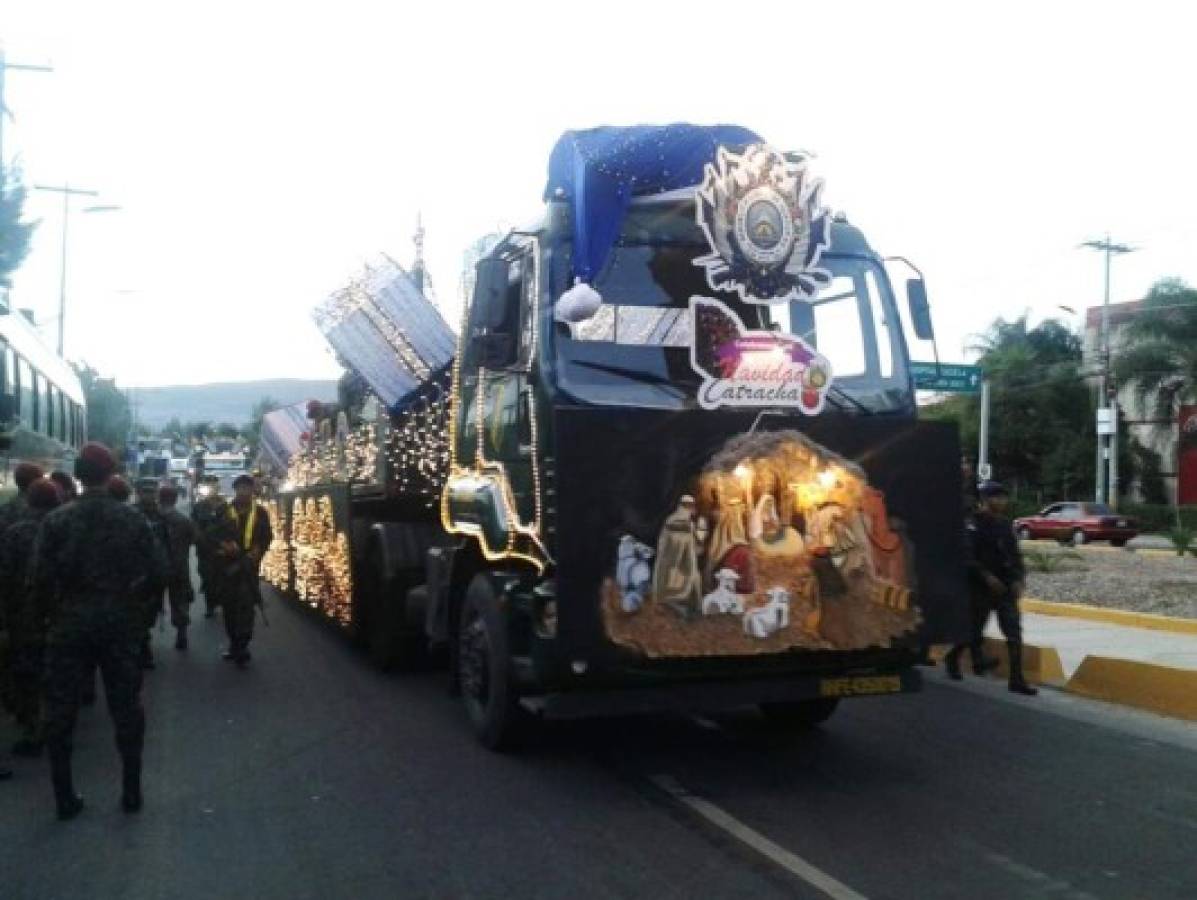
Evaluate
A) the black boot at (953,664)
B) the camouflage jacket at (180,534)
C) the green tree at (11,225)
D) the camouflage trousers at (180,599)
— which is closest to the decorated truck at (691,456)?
the black boot at (953,664)

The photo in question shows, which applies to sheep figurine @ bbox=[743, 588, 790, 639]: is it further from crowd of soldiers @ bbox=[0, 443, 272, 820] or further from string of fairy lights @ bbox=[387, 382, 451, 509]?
string of fairy lights @ bbox=[387, 382, 451, 509]

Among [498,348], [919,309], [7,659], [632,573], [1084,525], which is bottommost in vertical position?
[1084,525]

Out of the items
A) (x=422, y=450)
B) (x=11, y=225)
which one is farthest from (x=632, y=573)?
(x=11, y=225)

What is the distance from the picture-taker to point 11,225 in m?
26.8

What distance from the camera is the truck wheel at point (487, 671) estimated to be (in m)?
7.00

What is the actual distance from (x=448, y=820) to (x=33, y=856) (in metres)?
1.81

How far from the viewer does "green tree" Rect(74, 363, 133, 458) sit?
53.4m

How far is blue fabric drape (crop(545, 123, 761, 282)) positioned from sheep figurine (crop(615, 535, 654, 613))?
1506mm

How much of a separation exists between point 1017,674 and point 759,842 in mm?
4705

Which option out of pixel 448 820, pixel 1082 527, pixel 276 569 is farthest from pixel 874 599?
pixel 1082 527

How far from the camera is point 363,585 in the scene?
10.7 m

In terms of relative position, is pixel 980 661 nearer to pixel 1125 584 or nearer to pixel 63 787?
pixel 63 787

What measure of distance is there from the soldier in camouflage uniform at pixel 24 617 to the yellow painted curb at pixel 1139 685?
23.8 ft

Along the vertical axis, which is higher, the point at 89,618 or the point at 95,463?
the point at 95,463
